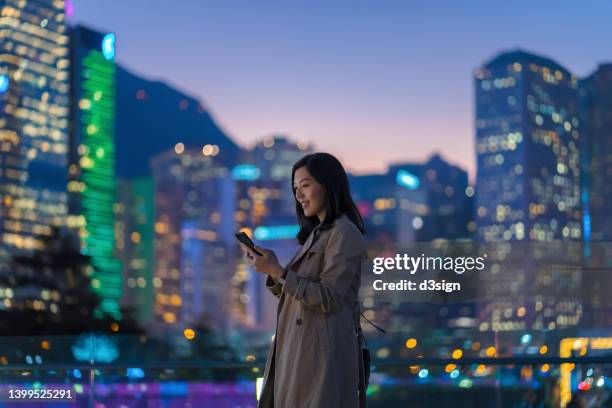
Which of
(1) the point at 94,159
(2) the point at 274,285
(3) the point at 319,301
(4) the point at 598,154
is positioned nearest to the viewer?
(3) the point at 319,301

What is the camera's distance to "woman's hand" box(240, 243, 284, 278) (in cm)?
219

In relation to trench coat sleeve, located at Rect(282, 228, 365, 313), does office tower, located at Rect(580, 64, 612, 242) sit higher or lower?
higher

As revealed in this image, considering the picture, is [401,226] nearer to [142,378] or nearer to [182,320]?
[182,320]

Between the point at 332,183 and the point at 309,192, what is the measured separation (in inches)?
2.1

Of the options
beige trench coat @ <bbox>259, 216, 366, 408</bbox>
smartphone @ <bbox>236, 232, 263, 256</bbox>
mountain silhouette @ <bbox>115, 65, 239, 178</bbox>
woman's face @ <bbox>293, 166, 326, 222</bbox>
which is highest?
mountain silhouette @ <bbox>115, 65, 239, 178</bbox>

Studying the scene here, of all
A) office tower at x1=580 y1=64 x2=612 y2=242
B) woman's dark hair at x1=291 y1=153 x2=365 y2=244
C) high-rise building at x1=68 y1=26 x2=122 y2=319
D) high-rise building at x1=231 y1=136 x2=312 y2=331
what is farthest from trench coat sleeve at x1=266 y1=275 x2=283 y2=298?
high-rise building at x1=231 y1=136 x2=312 y2=331

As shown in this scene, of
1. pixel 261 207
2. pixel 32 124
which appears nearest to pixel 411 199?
pixel 261 207

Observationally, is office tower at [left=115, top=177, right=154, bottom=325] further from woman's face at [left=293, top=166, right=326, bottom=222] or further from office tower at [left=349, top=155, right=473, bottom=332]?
woman's face at [left=293, top=166, right=326, bottom=222]

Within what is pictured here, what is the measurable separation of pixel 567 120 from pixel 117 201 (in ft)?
181

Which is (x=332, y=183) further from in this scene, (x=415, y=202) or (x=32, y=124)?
(x=415, y=202)

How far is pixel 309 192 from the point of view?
227 centimetres

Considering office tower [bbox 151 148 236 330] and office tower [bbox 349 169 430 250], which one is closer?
office tower [bbox 349 169 430 250]

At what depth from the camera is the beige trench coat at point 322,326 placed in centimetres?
221
